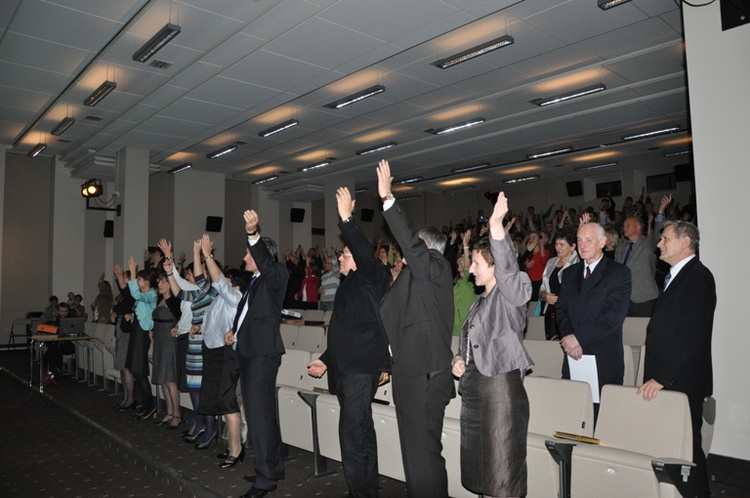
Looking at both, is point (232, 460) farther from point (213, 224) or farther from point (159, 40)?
point (213, 224)

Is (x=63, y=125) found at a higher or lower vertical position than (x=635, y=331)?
higher

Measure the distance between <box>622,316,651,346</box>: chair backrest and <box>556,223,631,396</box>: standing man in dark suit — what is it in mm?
1273

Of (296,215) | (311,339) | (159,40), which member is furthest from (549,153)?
(159,40)

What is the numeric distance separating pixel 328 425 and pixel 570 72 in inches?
255

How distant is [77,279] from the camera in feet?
40.9

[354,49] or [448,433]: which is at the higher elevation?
[354,49]

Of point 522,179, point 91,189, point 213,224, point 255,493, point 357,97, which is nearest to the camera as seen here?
point 255,493

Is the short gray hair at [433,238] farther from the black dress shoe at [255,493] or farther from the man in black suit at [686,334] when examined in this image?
the black dress shoe at [255,493]

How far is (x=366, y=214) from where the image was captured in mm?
18609

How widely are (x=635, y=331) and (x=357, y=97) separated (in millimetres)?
5378

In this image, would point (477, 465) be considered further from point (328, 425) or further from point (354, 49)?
point (354, 49)

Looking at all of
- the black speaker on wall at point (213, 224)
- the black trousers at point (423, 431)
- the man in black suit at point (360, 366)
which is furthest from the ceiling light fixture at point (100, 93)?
the black trousers at point (423, 431)

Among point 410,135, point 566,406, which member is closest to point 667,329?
point 566,406

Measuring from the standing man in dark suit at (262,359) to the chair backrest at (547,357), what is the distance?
1.59m
